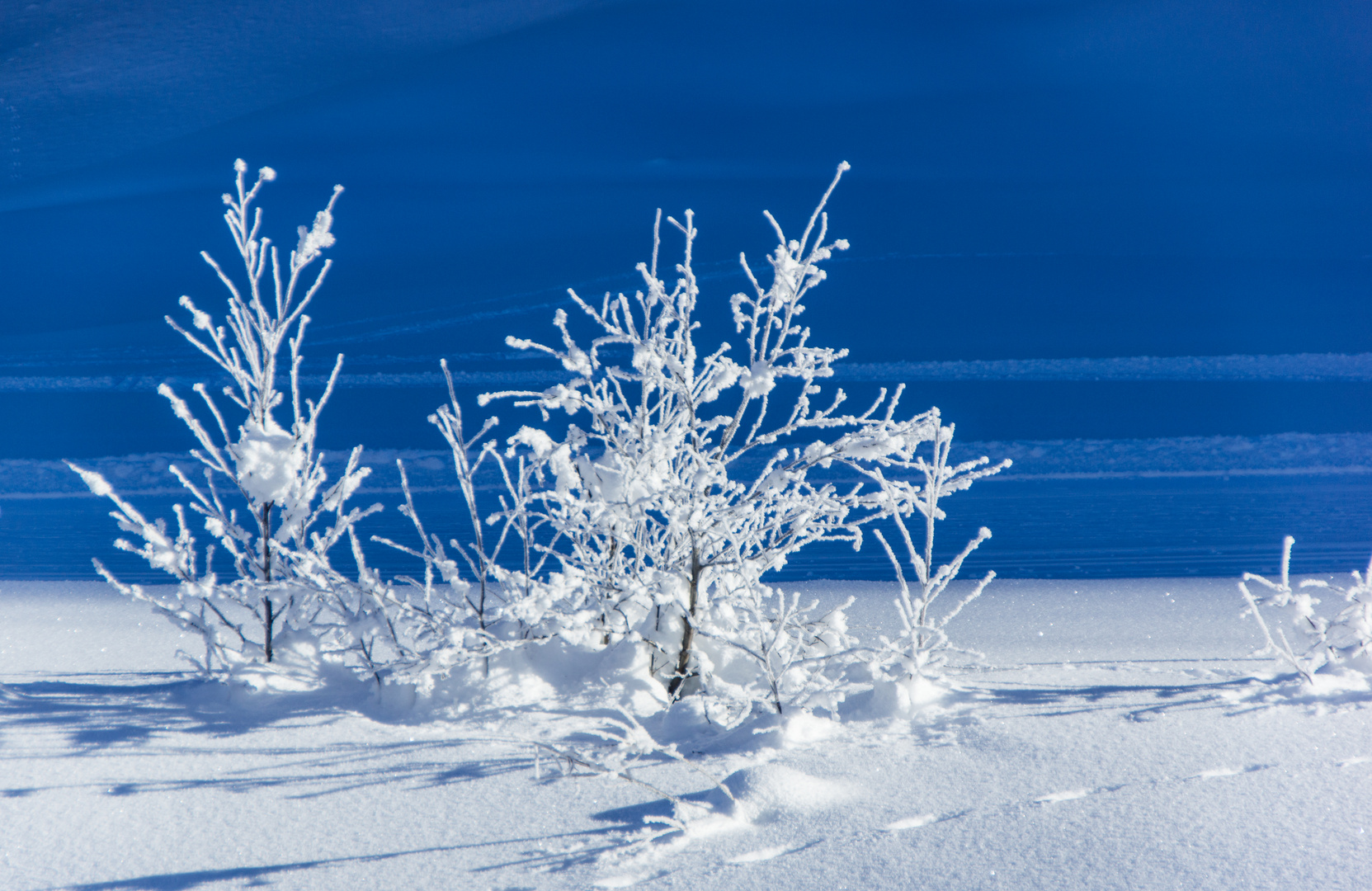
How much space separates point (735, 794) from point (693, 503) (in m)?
0.87

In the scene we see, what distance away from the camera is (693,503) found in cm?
257

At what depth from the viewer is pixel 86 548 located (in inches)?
255

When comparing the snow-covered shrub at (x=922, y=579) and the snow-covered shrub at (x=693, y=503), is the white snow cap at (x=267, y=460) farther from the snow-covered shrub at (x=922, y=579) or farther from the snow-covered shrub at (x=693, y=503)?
the snow-covered shrub at (x=922, y=579)

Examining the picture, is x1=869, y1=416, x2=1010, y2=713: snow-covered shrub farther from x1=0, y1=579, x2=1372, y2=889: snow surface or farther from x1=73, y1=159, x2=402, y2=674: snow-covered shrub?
x1=73, y1=159, x2=402, y2=674: snow-covered shrub

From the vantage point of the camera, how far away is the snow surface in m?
1.70

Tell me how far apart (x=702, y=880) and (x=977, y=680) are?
55.1 inches

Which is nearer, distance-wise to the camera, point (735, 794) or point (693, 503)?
point (735, 794)

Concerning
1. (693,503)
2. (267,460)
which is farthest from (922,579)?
(267,460)

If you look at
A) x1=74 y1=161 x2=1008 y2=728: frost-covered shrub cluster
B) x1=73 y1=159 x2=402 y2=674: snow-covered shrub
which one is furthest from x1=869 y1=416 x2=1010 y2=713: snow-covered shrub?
x1=73 y1=159 x2=402 y2=674: snow-covered shrub

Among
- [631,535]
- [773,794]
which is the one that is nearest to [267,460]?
[631,535]

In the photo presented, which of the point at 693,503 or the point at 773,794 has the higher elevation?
the point at 693,503

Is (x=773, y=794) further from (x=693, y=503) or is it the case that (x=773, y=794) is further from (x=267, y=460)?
(x=267, y=460)

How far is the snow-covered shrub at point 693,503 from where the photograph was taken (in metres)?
2.50

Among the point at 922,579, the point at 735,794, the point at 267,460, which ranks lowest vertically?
the point at 735,794
